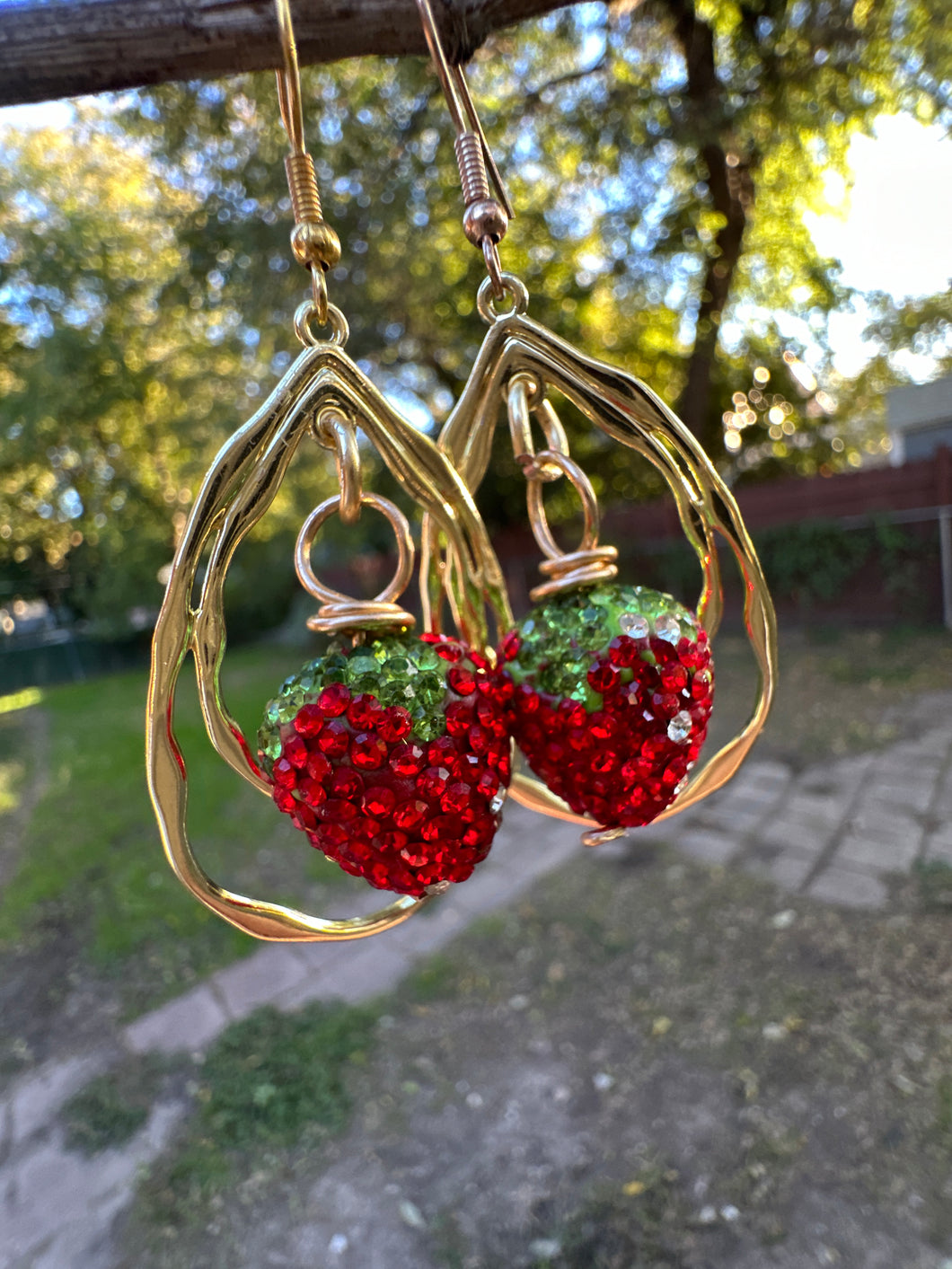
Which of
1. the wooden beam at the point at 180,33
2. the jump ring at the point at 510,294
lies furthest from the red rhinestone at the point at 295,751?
the wooden beam at the point at 180,33

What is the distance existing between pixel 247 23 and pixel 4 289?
6.62ft

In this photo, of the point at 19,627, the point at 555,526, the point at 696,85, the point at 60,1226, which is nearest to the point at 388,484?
the point at 555,526

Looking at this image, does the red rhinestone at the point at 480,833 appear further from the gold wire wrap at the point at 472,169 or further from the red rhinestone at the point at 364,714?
the gold wire wrap at the point at 472,169

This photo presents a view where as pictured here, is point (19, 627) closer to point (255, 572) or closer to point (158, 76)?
point (158, 76)

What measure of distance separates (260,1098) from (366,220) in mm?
3465

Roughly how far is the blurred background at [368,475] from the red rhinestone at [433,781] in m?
1.65

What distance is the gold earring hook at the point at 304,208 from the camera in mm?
787

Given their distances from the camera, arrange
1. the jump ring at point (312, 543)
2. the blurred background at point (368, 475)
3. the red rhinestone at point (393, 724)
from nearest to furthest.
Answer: the red rhinestone at point (393, 724) < the jump ring at point (312, 543) < the blurred background at point (368, 475)

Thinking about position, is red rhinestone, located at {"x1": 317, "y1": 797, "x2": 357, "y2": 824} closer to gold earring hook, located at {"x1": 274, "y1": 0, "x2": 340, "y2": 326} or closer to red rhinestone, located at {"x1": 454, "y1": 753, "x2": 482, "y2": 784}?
red rhinestone, located at {"x1": 454, "y1": 753, "x2": 482, "y2": 784}

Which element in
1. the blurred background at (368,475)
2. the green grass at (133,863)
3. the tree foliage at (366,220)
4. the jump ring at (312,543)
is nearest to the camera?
the jump ring at (312,543)

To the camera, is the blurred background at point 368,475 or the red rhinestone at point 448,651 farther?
the blurred background at point 368,475

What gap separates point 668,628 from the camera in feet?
2.68

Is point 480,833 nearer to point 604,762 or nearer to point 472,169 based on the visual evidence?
point 604,762

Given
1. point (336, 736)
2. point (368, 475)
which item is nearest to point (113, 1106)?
point (336, 736)
